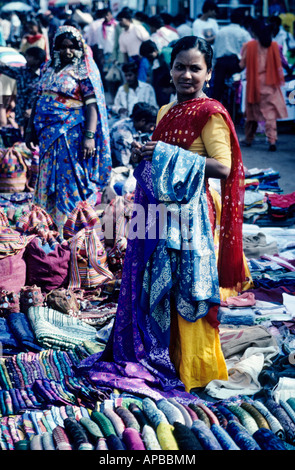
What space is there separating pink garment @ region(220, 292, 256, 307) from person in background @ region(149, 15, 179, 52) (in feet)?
26.0

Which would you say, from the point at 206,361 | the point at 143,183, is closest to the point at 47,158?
the point at 143,183

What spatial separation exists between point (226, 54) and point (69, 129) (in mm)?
5973

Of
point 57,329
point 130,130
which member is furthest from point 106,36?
point 57,329

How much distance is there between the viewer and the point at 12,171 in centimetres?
699

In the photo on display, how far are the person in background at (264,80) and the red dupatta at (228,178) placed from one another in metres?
6.39

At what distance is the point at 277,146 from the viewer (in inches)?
402

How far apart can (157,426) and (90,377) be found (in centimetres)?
77

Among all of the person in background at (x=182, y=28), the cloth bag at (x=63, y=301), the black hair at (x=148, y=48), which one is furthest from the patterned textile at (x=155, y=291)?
the person in background at (x=182, y=28)

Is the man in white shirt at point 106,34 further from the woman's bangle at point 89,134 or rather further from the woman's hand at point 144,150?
the woman's hand at point 144,150

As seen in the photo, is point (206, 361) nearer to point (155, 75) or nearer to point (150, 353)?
point (150, 353)

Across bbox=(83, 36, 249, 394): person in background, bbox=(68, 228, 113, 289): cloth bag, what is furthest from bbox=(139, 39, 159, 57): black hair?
bbox=(83, 36, 249, 394): person in background

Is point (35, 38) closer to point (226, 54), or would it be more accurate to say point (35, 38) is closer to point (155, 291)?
point (226, 54)

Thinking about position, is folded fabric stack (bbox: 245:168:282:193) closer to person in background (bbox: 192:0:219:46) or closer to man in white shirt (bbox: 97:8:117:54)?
person in background (bbox: 192:0:219:46)

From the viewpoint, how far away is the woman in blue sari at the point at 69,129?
5332mm
